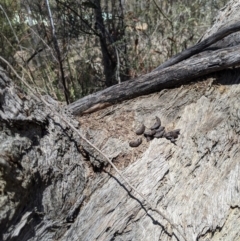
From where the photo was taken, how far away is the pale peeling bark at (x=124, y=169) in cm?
131

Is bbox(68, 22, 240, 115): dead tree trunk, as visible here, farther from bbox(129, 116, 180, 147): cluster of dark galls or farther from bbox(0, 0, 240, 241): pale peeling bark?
bbox(129, 116, 180, 147): cluster of dark galls

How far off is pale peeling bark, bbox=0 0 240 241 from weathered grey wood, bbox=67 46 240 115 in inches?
1.6

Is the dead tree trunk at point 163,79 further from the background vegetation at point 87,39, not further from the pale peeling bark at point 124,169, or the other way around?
the background vegetation at point 87,39

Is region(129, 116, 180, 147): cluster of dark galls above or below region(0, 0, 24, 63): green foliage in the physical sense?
below

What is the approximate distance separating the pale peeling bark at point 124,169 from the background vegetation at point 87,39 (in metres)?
1.23

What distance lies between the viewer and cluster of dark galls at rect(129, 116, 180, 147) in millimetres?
1746

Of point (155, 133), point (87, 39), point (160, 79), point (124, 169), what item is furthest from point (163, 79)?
point (87, 39)

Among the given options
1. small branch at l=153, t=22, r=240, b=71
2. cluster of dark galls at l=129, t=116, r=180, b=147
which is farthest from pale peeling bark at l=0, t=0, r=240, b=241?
small branch at l=153, t=22, r=240, b=71

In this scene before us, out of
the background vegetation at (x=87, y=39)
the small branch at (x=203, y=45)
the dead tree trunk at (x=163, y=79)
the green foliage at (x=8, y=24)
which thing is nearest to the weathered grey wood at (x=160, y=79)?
the dead tree trunk at (x=163, y=79)

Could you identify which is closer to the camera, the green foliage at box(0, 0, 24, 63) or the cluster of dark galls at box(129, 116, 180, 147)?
the cluster of dark galls at box(129, 116, 180, 147)

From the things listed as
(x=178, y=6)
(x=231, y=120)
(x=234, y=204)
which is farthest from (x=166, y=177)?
(x=178, y=6)

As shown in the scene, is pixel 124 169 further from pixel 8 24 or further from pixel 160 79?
pixel 8 24

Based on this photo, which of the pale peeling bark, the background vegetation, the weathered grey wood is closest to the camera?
the pale peeling bark

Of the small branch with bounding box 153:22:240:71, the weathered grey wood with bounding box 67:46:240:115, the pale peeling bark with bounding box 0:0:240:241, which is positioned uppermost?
the small branch with bounding box 153:22:240:71
